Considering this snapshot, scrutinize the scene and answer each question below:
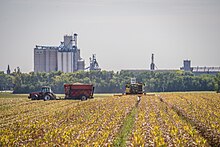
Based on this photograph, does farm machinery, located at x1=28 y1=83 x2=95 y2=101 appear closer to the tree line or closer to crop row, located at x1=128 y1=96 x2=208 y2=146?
crop row, located at x1=128 y1=96 x2=208 y2=146

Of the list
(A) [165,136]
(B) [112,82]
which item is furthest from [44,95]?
(B) [112,82]

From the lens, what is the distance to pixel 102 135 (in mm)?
21203

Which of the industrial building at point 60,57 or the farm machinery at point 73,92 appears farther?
the industrial building at point 60,57

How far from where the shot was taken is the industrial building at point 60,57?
186m

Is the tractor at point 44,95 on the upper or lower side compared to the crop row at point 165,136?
upper

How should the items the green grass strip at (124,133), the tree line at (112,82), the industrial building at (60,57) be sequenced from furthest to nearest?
the industrial building at (60,57) → the tree line at (112,82) → the green grass strip at (124,133)

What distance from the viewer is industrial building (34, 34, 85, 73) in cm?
18575

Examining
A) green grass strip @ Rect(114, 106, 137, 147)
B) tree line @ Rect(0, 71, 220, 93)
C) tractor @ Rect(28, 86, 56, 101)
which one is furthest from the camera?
tree line @ Rect(0, 71, 220, 93)

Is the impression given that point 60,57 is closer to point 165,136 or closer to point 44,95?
point 44,95

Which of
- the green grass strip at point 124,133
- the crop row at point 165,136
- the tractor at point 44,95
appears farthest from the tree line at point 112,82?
the crop row at point 165,136

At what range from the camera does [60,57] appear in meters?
186

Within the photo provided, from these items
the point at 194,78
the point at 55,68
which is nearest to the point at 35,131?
the point at 194,78

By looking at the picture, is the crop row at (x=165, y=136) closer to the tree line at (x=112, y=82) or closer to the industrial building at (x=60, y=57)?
the tree line at (x=112, y=82)

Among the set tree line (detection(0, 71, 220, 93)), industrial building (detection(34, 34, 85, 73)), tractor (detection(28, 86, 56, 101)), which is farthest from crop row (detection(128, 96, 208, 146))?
industrial building (detection(34, 34, 85, 73))
